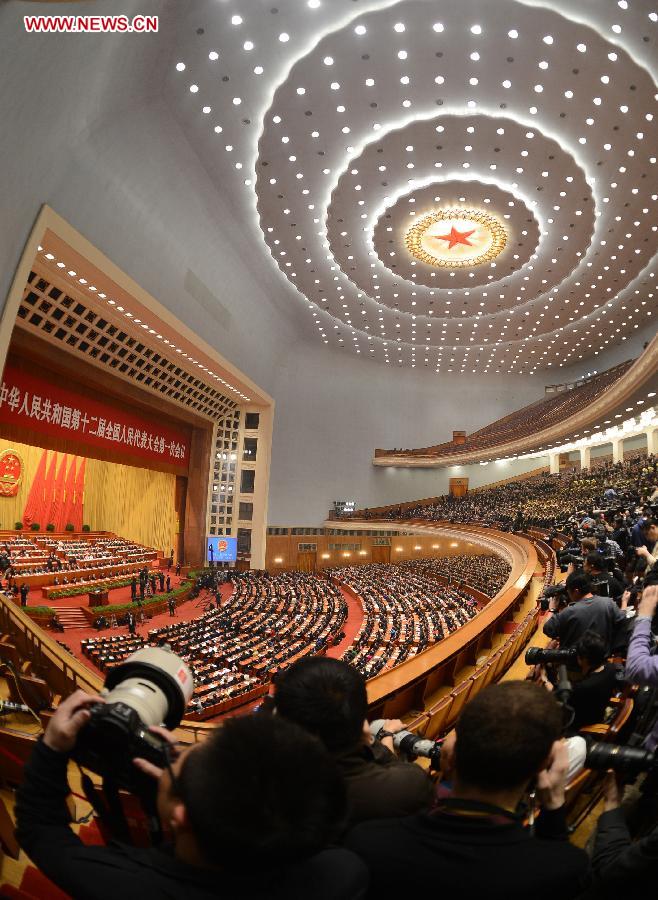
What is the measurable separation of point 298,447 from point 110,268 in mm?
15348

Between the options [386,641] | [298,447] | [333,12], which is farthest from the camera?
[298,447]

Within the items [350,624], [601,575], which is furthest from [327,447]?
[601,575]

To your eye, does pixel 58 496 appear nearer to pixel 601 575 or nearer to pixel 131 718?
pixel 601 575

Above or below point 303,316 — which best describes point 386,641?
below

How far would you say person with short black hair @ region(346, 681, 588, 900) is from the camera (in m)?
0.85

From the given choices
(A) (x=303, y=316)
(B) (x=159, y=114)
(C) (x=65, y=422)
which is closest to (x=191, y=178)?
(B) (x=159, y=114)

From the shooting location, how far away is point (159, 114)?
1094cm

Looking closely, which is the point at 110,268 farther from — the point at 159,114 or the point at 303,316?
the point at 303,316

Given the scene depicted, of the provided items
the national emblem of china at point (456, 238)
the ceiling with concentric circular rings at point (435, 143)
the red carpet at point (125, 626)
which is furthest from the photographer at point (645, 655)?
the national emblem of china at point (456, 238)

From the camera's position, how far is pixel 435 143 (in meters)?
12.2

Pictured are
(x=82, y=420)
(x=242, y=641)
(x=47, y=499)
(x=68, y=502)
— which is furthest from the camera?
(x=68, y=502)

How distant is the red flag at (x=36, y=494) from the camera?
21234 millimetres

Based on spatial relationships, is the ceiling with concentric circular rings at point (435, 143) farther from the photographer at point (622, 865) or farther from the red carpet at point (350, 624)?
the photographer at point (622, 865)

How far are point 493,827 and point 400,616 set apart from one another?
1246cm
